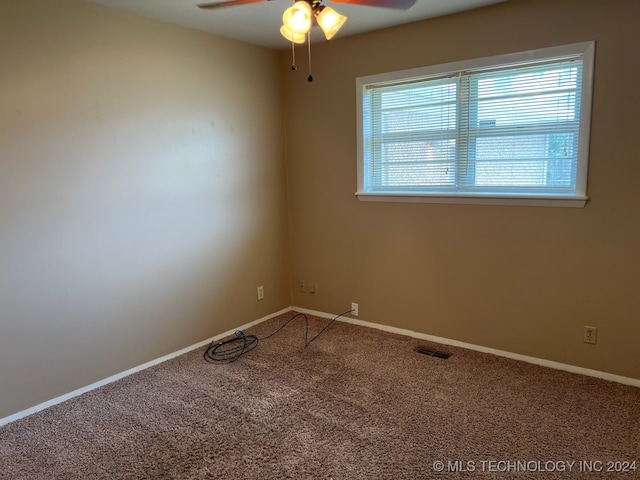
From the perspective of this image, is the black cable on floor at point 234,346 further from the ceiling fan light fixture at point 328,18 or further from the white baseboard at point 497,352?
the ceiling fan light fixture at point 328,18

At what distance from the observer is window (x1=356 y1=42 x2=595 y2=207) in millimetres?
2783

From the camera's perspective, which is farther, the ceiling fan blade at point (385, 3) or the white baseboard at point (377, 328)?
the white baseboard at point (377, 328)

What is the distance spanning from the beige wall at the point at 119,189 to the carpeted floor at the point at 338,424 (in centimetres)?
44

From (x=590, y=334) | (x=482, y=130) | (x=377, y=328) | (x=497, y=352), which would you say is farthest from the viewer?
(x=377, y=328)

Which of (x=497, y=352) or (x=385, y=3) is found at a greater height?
(x=385, y=3)

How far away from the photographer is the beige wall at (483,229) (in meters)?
2.64

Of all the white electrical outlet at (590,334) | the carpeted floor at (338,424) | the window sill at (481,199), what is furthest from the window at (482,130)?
the carpeted floor at (338,424)

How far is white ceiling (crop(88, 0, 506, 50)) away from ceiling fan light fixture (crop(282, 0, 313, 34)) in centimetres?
93

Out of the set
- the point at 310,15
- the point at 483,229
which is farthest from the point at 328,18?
the point at 483,229

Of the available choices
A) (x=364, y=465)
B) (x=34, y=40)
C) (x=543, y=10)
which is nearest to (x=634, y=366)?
(x=364, y=465)

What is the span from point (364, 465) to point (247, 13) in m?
2.80

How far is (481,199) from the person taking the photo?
10.3 ft

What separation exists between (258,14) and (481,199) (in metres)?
2.00

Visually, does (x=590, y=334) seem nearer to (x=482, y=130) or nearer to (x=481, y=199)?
(x=481, y=199)
